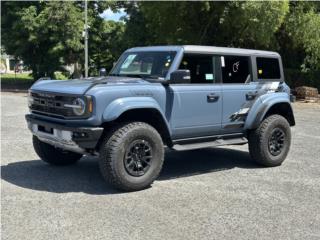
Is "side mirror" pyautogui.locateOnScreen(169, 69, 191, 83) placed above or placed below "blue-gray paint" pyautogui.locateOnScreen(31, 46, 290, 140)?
above

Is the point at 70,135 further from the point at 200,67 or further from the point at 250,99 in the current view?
the point at 250,99

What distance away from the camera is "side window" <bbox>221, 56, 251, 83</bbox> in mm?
7641

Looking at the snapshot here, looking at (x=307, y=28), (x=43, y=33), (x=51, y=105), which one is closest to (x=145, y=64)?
(x=51, y=105)

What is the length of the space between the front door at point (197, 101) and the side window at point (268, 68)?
1.00 meters

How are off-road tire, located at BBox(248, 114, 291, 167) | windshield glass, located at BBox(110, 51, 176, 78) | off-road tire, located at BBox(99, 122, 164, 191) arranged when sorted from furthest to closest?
off-road tire, located at BBox(248, 114, 291, 167)
windshield glass, located at BBox(110, 51, 176, 78)
off-road tire, located at BBox(99, 122, 164, 191)

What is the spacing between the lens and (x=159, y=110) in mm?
6551

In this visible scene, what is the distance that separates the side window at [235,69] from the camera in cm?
764

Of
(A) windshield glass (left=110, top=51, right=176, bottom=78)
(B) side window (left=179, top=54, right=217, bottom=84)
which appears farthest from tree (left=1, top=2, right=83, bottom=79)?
(B) side window (left=179, top=54, right=217, bottom=84)

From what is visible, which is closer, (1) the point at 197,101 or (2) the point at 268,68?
(1) the point at 197,101

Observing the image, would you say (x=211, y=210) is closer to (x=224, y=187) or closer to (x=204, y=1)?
(x=224, y=187)

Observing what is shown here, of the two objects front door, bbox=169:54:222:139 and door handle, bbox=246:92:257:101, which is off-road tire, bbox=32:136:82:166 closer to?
front door, bbox=169:54:222:139

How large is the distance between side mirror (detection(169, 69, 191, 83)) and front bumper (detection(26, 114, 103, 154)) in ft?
4.18

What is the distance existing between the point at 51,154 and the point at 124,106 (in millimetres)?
2077

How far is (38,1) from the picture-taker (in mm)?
29812
